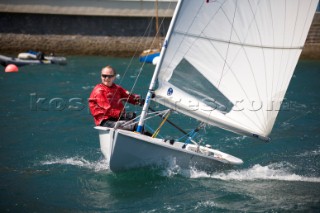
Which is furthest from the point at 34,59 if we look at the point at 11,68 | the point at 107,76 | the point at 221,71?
the point at 221,71

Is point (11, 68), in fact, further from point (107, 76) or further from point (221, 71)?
point (221, 71)

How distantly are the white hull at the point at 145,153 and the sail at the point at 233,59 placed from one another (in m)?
0.63

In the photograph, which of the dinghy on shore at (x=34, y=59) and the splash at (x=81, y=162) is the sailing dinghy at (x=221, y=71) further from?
the dinghy on shore at (x=34, y=59)

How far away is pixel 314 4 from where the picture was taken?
28.8 ft

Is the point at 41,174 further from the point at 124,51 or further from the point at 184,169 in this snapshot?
the point at 124,51

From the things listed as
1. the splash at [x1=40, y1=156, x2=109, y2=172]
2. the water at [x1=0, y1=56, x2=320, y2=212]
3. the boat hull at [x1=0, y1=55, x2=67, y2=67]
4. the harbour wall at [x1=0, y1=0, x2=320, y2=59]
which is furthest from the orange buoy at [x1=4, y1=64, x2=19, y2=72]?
the splash at [x1=40, y1=156, x2=109, y2=172]

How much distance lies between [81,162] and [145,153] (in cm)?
215

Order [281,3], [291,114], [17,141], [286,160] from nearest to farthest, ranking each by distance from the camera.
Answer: [281,3]
[286,160]
[17,141]
[291,114]

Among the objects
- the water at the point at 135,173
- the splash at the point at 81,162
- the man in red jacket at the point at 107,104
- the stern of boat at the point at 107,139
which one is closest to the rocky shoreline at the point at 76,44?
the water at the point at 135,173

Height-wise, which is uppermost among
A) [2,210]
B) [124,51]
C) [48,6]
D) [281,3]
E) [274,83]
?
[48,6]

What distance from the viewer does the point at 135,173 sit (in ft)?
30.2

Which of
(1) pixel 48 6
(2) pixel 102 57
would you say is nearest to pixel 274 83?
(2) pixel 102 57

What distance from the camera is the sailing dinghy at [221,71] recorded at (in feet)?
29.1

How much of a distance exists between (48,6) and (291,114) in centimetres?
1728
